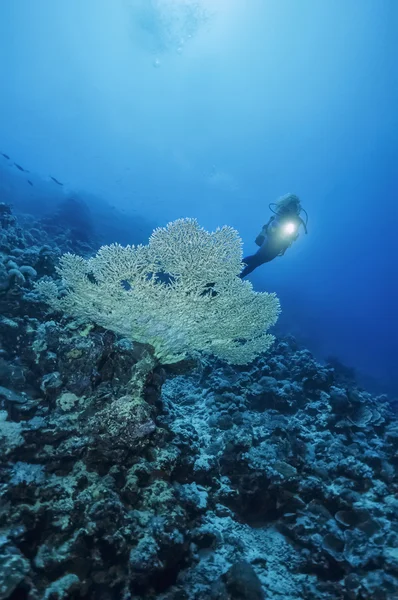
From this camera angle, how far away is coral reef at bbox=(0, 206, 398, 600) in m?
2.97

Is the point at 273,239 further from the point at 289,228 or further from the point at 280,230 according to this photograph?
the point at 289,228

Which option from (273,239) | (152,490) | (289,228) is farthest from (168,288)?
(289,228)

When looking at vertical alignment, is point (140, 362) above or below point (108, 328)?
below

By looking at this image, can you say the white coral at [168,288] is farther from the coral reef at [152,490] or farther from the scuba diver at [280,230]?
the scuba diver at [280,230]

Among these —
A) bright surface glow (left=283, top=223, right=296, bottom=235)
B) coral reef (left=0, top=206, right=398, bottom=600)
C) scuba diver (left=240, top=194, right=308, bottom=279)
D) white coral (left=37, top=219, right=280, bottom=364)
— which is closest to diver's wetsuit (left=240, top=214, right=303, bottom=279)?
scuba diver (left=240, top=194, right=308, bottom=279)

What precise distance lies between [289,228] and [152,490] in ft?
32.5

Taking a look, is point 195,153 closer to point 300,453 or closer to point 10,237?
point 10,237

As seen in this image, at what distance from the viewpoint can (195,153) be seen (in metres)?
74.6

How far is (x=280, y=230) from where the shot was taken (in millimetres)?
11242

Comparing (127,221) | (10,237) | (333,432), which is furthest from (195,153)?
(333,432)

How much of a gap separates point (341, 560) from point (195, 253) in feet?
14.7

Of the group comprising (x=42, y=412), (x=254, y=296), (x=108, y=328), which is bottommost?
(x=42, y=412)

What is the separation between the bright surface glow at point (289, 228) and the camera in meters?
11.1

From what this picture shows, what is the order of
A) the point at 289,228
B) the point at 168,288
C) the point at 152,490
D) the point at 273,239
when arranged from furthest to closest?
the point at 273,239, the point at 289,228, the point at 168,288, the point at 152,490
